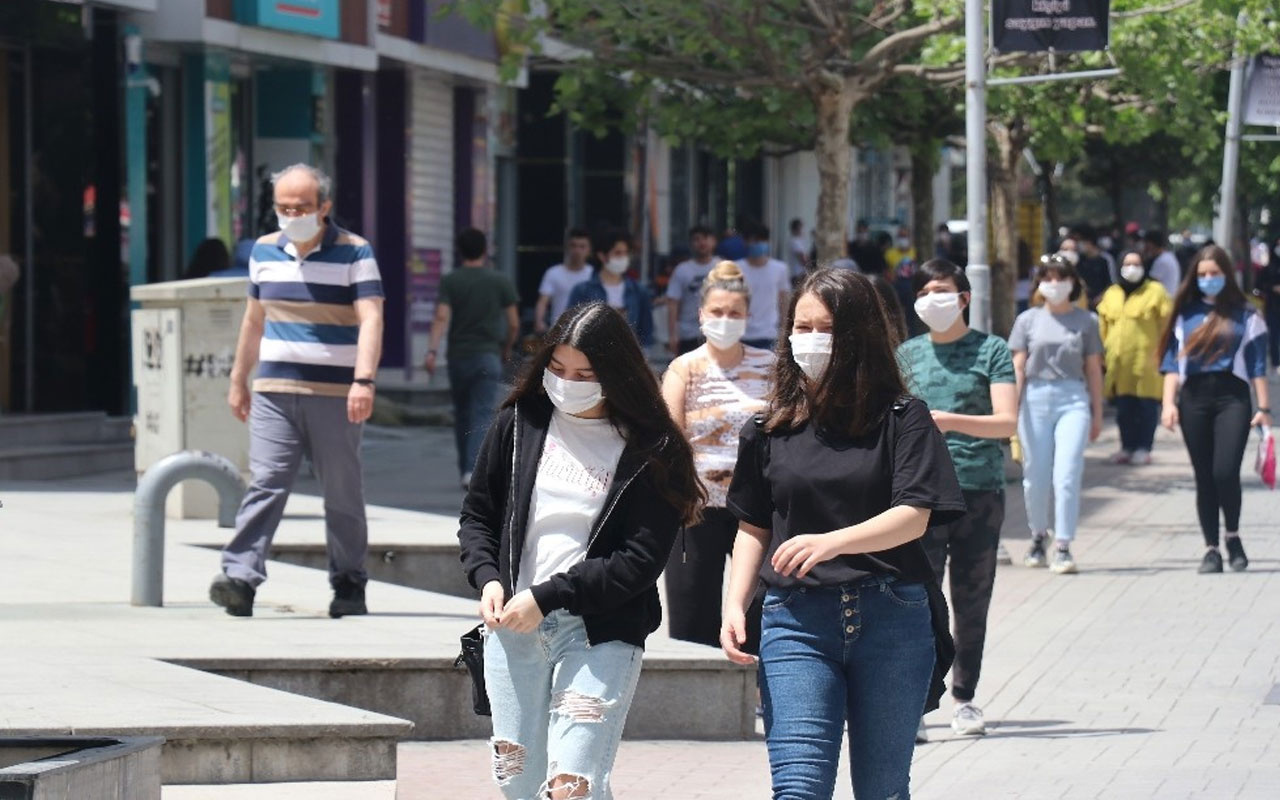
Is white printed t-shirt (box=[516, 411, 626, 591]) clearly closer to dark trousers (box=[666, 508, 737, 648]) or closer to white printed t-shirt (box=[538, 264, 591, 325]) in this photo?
dark trousers (box=[666, 508, 737, 648])

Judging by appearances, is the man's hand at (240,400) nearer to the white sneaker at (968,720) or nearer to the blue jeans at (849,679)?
the white sneaker at (968,720)

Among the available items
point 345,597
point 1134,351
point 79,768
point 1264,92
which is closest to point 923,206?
point 1264,92

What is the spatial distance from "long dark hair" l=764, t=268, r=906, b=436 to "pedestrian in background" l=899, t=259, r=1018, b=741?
284 centimetres

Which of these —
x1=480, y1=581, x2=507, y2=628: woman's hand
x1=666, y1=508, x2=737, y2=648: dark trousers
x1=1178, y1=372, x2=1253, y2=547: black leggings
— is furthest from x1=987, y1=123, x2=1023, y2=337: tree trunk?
x1=480, y1=581, x2=507, y2=628: woman's hand

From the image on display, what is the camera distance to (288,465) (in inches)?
352

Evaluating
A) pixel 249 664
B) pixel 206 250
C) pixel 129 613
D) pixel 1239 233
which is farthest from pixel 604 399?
pixel 1239 233

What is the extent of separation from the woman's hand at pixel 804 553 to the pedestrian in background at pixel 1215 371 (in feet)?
25.3

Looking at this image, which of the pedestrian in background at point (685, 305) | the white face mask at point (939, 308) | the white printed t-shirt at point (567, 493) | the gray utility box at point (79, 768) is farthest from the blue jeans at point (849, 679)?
the pedestrian in background at point (685, 305)

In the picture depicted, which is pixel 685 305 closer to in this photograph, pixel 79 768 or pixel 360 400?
pixel 360 400

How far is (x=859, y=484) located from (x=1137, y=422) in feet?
47.8

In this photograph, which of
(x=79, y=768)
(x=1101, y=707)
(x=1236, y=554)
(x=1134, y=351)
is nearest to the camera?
(x=79, y=768)

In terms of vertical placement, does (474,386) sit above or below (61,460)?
above

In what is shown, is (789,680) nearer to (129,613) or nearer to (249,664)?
(249,664)

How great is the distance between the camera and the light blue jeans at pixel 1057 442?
12938 mm
